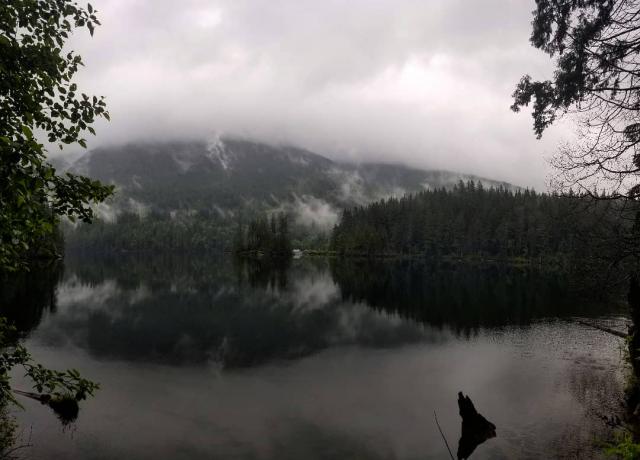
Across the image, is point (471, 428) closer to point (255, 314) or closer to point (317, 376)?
point (317, 376)

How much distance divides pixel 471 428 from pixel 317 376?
43.6 ft

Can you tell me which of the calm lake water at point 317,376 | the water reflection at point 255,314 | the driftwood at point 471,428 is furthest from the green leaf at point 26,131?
the water reflection at point 255,314

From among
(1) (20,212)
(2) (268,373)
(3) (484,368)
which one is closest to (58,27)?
(1) (20,212)

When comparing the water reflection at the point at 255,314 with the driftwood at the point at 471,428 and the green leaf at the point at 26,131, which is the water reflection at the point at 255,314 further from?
A: the green leaf at the point at 26,131

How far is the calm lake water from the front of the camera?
861 inches

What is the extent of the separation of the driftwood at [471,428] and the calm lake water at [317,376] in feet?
1.64

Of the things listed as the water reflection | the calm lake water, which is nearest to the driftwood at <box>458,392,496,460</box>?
the calm lake water

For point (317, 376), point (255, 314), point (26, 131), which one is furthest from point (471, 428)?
point (255, 314)

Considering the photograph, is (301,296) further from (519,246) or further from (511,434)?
(519,246)

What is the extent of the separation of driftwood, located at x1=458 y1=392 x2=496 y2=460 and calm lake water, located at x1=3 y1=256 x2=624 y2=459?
0.50m

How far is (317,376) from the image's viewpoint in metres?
33.4

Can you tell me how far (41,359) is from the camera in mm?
36062

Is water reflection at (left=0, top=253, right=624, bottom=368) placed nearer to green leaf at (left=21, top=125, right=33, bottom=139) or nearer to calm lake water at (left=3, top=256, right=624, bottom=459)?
calm lake water at (left=3, top=256, right=624, bottom=459)

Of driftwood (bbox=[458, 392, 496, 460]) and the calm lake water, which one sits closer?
the calm lake water
